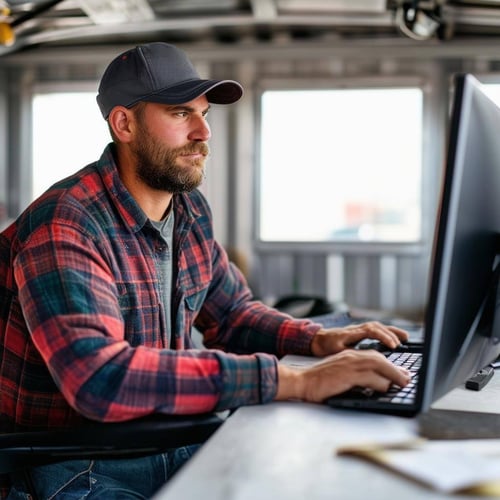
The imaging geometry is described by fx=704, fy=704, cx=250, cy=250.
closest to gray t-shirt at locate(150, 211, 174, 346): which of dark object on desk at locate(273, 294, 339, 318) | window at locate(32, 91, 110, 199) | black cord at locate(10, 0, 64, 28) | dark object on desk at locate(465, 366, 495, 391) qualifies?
dark object on desk at locate(465, 366, 495, 391)

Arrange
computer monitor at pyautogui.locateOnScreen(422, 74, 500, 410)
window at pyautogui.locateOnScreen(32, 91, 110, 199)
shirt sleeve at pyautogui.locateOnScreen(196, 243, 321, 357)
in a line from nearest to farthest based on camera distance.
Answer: computer monitor at pyautogui.locateOnScreen(422, 74, 500, 410) < shirt sleeve at pyautogui.locateOnScreen(196, 243, 321, 357) < window at pyautogui.locateOnScreen(32, 91, 110, 199)

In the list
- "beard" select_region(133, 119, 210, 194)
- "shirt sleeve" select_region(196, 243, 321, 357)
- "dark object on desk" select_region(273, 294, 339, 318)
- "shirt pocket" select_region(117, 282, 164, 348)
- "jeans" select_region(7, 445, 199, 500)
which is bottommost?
"dark object on desk" select_region(273, 294, 339, 318)

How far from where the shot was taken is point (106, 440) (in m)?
1.16

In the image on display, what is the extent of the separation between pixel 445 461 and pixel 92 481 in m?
0.74

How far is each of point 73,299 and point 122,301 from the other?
27cm

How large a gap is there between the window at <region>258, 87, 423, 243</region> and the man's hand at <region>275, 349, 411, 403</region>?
4725mm

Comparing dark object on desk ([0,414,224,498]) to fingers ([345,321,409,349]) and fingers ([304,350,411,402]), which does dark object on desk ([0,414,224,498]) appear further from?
fingers ([345,321,409,349])

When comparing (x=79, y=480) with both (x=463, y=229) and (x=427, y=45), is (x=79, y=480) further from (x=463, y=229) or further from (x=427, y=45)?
(x=427, y=45)

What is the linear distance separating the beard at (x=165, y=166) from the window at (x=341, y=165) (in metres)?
4.28

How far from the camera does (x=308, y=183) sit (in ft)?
19.5

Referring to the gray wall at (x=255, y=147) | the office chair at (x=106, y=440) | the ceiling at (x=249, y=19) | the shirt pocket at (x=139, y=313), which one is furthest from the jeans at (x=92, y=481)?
the gray wall at (x=255, y=147)

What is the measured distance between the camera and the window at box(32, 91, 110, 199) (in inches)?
246

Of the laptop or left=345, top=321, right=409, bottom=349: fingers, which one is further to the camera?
left=345, top=321, right=409, bottom=349: fingers

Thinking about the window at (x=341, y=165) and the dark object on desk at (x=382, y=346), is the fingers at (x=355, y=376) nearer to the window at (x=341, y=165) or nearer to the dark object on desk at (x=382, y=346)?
the dark object on desk at (x=382, y=346)
